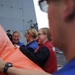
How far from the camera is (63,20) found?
688mm

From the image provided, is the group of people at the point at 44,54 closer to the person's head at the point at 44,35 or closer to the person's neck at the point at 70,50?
the person's head at the point at 44,35

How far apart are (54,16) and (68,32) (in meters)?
0.06

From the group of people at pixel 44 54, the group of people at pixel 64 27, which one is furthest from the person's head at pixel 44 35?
the group of people at pixel 64 27

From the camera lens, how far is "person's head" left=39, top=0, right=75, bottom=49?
2.20ft

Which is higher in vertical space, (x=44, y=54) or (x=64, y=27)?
(x=64, y=27)

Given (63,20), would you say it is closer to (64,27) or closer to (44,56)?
(64,27)

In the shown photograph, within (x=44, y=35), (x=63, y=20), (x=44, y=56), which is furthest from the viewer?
(x=44, y=35)

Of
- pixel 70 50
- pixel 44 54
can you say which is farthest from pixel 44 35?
pixel 70 50

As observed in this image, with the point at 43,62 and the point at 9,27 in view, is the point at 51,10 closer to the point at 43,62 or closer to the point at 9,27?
the point at 43,62

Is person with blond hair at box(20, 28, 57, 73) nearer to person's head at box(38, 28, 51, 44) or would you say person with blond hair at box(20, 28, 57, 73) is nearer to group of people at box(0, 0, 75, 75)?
Result: person's head at box(38, 28, 51, 44)

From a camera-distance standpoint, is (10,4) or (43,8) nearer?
(43,8)

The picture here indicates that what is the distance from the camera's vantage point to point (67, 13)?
67cm

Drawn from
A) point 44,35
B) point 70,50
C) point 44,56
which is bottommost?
point 44,56

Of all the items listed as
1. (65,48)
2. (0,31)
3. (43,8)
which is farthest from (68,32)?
(0,31)
